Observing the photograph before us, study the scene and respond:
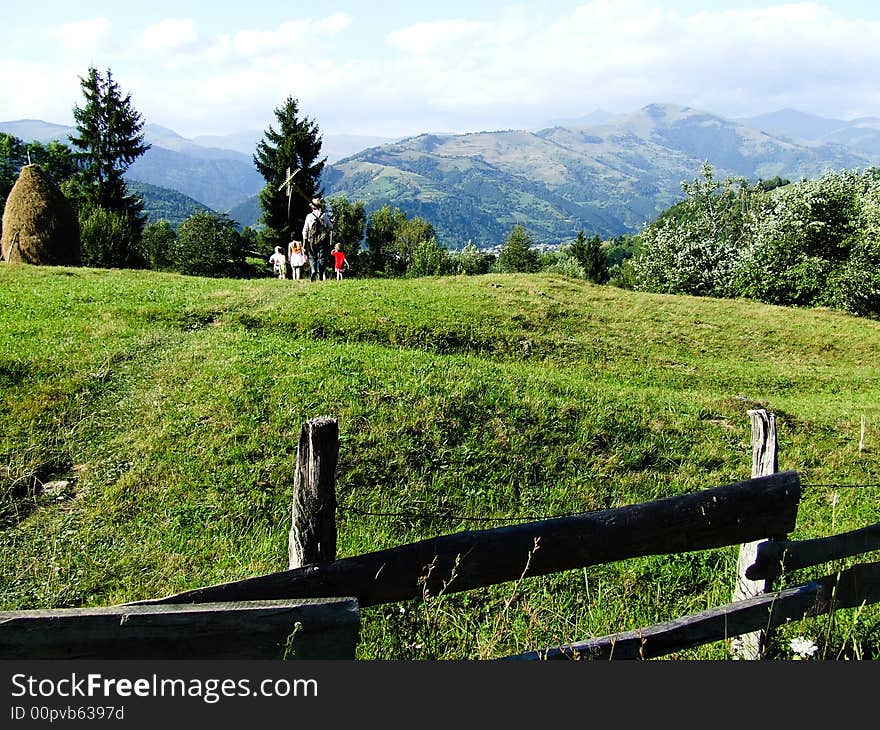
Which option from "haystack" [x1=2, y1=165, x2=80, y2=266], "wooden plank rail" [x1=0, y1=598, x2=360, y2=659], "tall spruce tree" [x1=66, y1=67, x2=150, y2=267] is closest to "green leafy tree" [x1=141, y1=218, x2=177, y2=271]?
"tall spruce tree" [x1=66, y1=67, x2=150, y2=267]

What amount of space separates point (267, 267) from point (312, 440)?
69852 mm

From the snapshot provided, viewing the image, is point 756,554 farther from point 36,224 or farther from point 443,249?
point 443,249

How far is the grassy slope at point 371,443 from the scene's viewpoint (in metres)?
6.48

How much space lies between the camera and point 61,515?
740cm

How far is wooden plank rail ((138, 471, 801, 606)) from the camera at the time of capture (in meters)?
3.71

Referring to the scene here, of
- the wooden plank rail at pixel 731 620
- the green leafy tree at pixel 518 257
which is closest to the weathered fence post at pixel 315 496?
the wooden plank rail at pixel 731 620

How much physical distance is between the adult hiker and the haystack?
9.98 meters

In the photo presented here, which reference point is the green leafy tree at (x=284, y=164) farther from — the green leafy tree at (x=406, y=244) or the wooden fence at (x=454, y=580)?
the wooden fence at (x=454, y=580)

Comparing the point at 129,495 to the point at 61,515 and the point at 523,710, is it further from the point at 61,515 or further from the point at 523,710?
the point at 523,710

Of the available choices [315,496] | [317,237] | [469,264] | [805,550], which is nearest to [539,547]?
[315,496]

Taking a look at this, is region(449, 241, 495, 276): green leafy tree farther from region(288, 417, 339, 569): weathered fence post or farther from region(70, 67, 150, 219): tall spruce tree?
region(288, 417, 339, 569): weathered fence post

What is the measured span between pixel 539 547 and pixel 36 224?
2613 centimetres

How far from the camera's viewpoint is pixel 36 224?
947 inches

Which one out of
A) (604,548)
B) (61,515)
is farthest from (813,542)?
(61,515)
